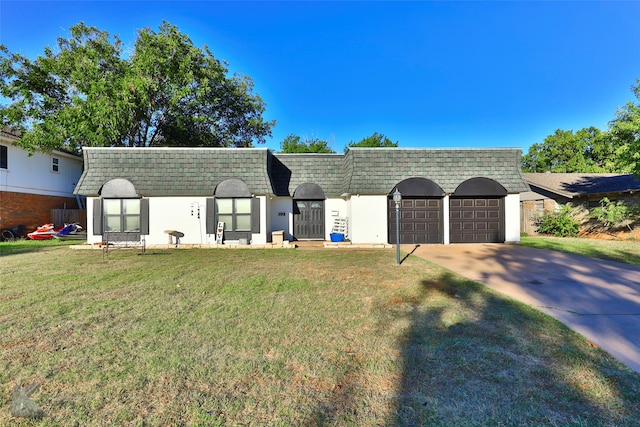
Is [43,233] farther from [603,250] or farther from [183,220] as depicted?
[603,250]

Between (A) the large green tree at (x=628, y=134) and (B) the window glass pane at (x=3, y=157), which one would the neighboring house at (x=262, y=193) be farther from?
(B) the window glass pane at (x=3, y=157)

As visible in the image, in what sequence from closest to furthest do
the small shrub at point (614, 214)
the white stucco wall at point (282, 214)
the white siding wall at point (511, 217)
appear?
the white siding wall at point (511, 217) → the white stucco wall at point (282, 214) → the small shrub at point (614, 214)

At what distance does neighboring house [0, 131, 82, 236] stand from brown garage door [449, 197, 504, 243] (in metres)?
22.2

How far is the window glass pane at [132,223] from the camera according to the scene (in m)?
12.8

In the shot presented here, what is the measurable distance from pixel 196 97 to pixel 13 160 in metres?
10.0

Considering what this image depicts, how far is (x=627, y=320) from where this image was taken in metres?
4.36

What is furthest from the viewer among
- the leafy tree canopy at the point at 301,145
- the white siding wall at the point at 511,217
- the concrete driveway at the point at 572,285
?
the leafy tree canopy at the point at 301,145

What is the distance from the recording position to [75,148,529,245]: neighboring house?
12602 mm

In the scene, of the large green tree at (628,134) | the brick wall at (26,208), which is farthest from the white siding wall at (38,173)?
the large green tree at (628,134)

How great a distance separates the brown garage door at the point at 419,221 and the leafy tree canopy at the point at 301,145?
2447 cm

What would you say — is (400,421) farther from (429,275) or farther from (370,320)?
(429,275)

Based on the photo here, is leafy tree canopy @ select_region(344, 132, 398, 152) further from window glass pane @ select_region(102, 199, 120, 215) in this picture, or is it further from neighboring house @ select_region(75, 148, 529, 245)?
window glass pane @ select_region(102, 199, 120, 215)

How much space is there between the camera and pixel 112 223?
42.1 feet

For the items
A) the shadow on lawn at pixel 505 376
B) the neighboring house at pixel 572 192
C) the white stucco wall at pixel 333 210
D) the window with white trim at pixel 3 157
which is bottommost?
the shadow on lawn at pixel 505 376
